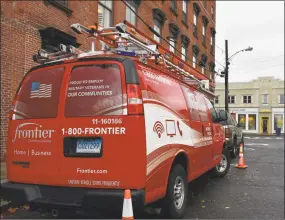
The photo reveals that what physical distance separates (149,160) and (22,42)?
7392mm

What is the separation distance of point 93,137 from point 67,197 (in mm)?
779

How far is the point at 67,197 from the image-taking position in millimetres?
3797

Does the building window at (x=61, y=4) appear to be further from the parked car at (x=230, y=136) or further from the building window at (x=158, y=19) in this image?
the building window at (x=158, y=19)

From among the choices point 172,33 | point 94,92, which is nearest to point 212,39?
point 172,33

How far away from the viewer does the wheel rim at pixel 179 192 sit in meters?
4.61

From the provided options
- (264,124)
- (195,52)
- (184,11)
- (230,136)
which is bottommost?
(264,124)

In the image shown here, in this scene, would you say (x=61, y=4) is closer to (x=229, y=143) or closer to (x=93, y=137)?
(x=229, y=143)

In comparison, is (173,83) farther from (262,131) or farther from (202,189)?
(262,131)

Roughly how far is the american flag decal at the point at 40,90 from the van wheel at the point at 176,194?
2.00 meters

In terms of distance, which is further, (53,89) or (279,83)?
(279,83)

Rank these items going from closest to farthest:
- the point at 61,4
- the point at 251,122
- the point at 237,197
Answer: the point at 237,197 → the point at 61,4 → the point at 251,122

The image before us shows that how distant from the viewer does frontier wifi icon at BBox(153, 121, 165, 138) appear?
396 centimetres

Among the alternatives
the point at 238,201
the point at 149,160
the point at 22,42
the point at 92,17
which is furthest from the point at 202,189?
the point at 92,17

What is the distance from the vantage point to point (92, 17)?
1273 cm
